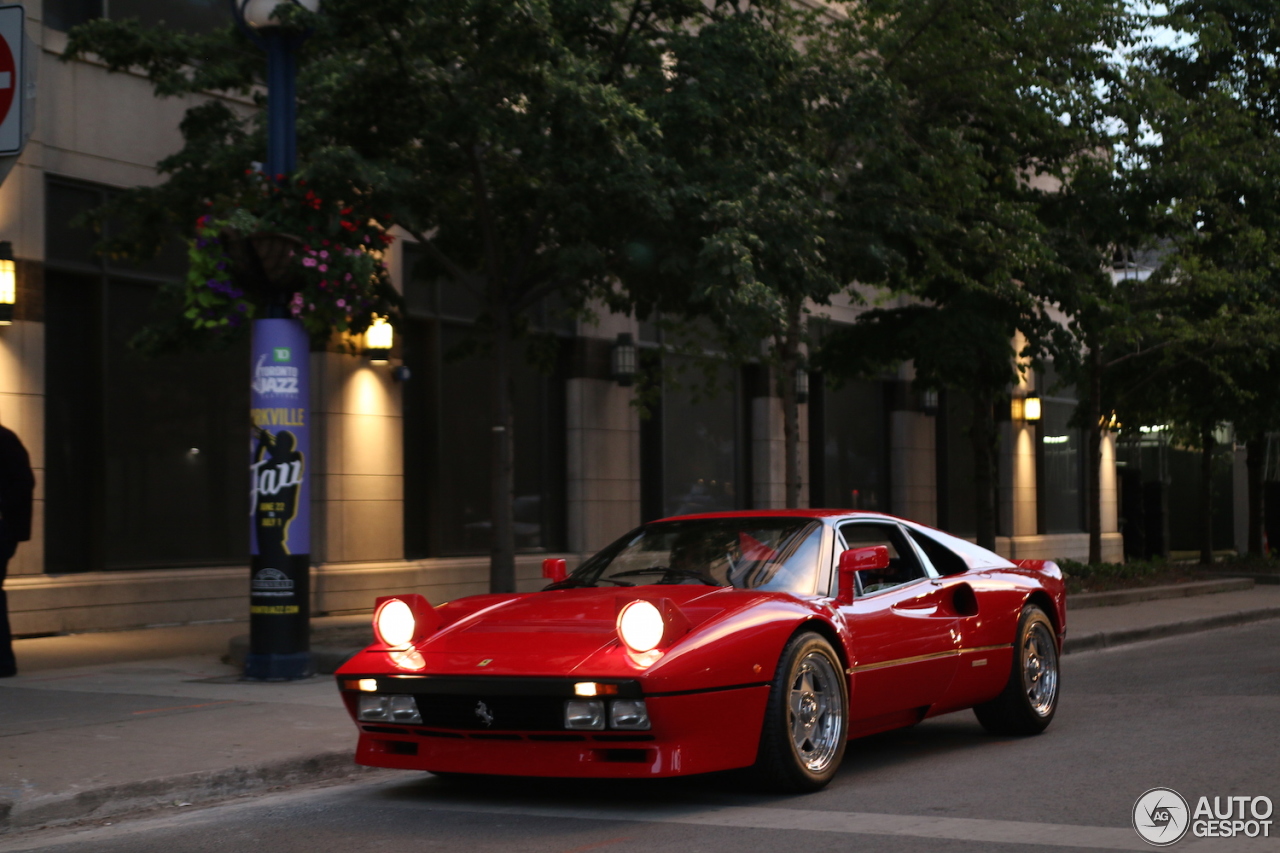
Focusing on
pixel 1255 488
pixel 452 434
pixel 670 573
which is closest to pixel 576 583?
pixel 670 573

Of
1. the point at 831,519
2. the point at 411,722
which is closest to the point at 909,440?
the point at 831,519

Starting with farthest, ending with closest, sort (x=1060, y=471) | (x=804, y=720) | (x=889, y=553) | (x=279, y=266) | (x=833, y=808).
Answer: (x=1060, y=471) → (x=279, y=266) → (x=889, y=553) → (x=804, y=720) → (x=833, y=808)

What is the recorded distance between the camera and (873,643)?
7223mm

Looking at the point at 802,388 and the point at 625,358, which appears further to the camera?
the point at 802,388

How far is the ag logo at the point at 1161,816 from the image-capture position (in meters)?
5.62

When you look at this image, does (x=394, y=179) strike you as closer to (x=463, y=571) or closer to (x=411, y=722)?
(x=411, y=722)

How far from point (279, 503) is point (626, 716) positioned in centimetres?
546

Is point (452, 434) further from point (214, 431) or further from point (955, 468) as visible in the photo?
point (955, 468)

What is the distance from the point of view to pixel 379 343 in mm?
16875

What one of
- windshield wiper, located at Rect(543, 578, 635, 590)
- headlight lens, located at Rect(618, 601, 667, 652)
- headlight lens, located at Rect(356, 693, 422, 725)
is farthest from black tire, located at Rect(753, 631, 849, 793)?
headlight lens, located at Rect(356, 693, 422, 725)

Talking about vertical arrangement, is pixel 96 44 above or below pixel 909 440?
above

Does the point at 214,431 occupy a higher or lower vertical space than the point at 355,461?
higher

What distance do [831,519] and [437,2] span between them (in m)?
5.75

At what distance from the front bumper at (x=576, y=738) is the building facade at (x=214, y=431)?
8000 mm
